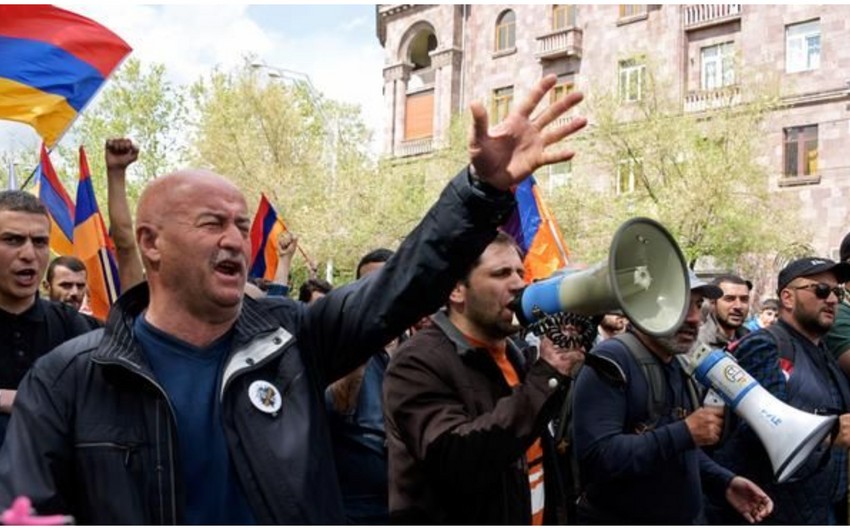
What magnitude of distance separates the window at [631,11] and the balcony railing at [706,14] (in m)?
1.48

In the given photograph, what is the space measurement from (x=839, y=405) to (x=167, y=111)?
23169 mm

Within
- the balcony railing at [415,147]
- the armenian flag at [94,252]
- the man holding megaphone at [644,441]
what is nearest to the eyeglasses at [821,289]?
the man holding megaphone at [644,441]

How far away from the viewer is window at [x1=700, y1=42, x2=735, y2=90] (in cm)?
2711

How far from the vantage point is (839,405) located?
15.7 ft

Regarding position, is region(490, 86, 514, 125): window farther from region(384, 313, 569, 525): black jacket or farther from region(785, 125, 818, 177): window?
region(384, 313, 569, 525): black jacket

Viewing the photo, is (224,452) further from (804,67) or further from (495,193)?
(804,67)

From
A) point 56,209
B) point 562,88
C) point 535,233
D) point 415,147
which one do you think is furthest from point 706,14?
point 56,209

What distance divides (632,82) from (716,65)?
116 inches

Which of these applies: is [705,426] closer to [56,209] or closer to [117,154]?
[117,154]

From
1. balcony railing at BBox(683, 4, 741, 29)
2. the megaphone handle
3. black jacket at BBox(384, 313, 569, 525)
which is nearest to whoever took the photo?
black jacket at BBox(384, 313, 569, 525)

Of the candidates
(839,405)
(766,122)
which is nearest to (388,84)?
(766,122)

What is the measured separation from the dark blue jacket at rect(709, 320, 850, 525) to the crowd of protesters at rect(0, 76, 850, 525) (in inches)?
0.5

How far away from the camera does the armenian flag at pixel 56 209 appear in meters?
7.79

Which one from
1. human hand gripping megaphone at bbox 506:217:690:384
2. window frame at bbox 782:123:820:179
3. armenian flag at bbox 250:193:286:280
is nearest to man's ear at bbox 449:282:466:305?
human hand gripping megaphone at bbox 506:217:690:384
